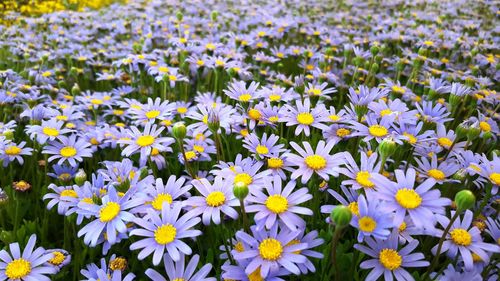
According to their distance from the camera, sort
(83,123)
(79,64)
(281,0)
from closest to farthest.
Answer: (83,123), (79,64), (281,0)

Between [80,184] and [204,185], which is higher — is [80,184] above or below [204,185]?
below

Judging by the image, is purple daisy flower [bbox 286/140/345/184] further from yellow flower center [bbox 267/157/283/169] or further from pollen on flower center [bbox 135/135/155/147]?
pollen on flower center [bbox 135/135/155/147]

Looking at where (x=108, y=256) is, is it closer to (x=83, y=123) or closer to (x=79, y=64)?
(x=83, y=123)

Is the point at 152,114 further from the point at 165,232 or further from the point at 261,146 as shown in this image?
the point at 165,232

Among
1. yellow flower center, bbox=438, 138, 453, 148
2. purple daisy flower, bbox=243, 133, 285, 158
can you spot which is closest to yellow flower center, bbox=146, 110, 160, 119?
purple daisy flower, bbox=243, 133, 285, 158

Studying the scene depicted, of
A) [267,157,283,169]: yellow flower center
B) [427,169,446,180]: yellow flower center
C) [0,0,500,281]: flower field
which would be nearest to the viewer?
[0,0,500,281]: flower field

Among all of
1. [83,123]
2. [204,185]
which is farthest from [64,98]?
[204,185]

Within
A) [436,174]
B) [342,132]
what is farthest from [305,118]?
[436,174]
